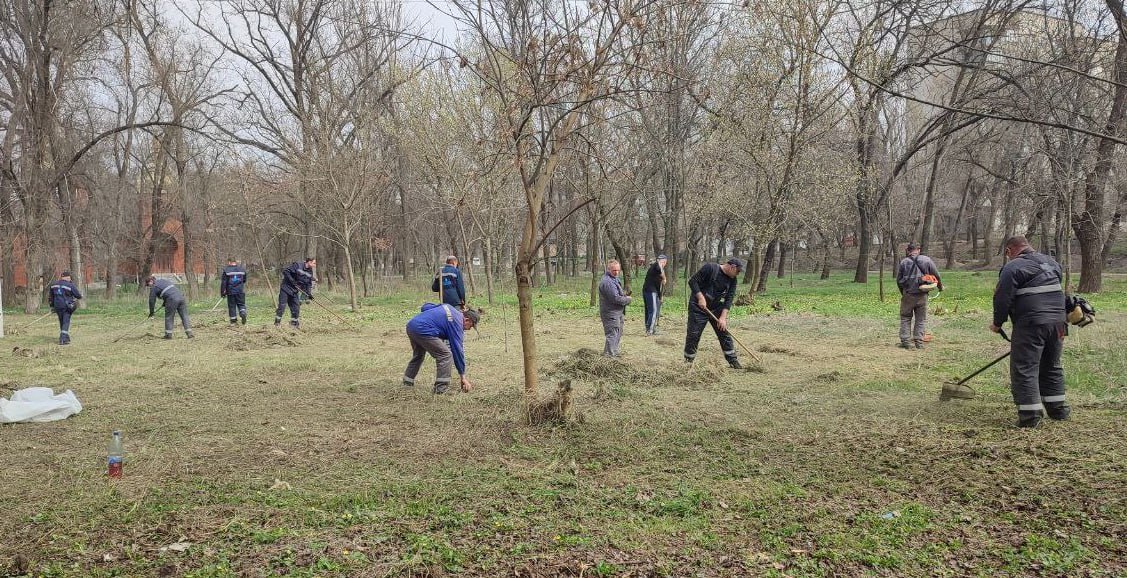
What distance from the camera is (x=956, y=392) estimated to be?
22.4 ft

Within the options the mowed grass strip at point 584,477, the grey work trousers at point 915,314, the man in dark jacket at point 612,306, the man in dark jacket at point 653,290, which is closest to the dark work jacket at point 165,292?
the mowed grass strip at point 584,477

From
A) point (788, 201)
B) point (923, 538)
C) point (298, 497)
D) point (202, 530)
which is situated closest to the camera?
point (923, 538)

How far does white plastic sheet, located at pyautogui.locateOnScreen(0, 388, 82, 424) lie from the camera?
253 inches

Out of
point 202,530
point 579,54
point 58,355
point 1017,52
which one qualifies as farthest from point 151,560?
point 1017,52

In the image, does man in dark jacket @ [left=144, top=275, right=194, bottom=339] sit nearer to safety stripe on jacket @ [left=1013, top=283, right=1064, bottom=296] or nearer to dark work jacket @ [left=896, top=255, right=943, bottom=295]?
dark work jacket @ [left=896, top=255, right=943, bottom=295]

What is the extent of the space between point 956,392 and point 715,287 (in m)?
3.21

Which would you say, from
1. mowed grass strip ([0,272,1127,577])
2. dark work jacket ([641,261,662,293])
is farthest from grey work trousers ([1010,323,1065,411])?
dark work jacket ([641,261,662,293])

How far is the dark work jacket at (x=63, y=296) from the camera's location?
43.6ft

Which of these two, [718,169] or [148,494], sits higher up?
[718,169]

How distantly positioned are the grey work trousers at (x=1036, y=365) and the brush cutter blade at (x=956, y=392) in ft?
2.94

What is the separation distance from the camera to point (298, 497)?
14.8 feet

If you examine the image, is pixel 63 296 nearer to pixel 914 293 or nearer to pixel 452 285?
pixel 452 285

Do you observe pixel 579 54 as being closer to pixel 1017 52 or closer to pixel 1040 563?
pixel 1040 563

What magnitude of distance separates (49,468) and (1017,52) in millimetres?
15533
